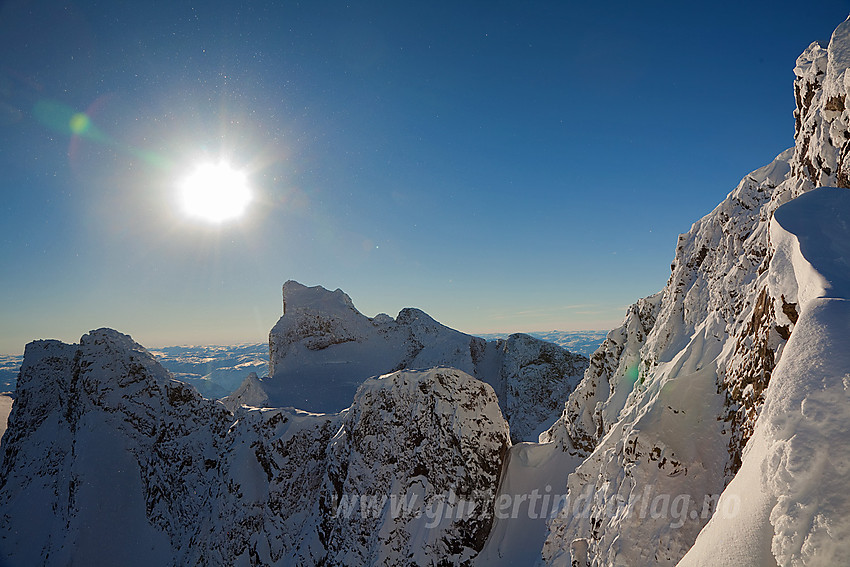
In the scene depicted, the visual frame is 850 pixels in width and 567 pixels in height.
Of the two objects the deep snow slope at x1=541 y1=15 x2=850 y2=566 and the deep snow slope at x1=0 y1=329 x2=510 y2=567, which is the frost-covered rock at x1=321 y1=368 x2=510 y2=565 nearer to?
the deep snow slope at x1=0 y1=329 x2=510 y2=567

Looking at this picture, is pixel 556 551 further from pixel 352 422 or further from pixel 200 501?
pixel 200 501

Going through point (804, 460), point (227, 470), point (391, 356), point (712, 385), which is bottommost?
point (227, 470)

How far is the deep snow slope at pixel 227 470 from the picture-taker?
821 inches

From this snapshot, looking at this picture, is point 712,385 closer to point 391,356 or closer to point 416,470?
point 416,470

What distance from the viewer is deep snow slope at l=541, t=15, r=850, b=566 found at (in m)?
8.09

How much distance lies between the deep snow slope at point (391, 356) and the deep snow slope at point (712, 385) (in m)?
36.8

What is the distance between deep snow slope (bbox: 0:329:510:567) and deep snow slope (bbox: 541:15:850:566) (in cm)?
827

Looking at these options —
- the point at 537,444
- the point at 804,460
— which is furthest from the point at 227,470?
the point at 804,460

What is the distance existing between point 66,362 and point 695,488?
5681 cm

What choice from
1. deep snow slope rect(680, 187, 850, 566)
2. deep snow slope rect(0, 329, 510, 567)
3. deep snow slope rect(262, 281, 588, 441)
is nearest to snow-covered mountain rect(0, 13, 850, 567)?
deep snow slope rect(680, 187, 850, 566)

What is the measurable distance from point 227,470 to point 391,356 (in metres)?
31.9

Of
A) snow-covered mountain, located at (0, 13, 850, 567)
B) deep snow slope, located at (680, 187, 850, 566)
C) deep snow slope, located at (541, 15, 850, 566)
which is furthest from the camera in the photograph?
deep snow slope, located at (541, 15, 850, 566)

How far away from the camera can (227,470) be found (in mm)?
27141

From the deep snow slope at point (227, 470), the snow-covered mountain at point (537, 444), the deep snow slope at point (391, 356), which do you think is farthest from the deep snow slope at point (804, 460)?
the deep snow slope at point (391, 356)
